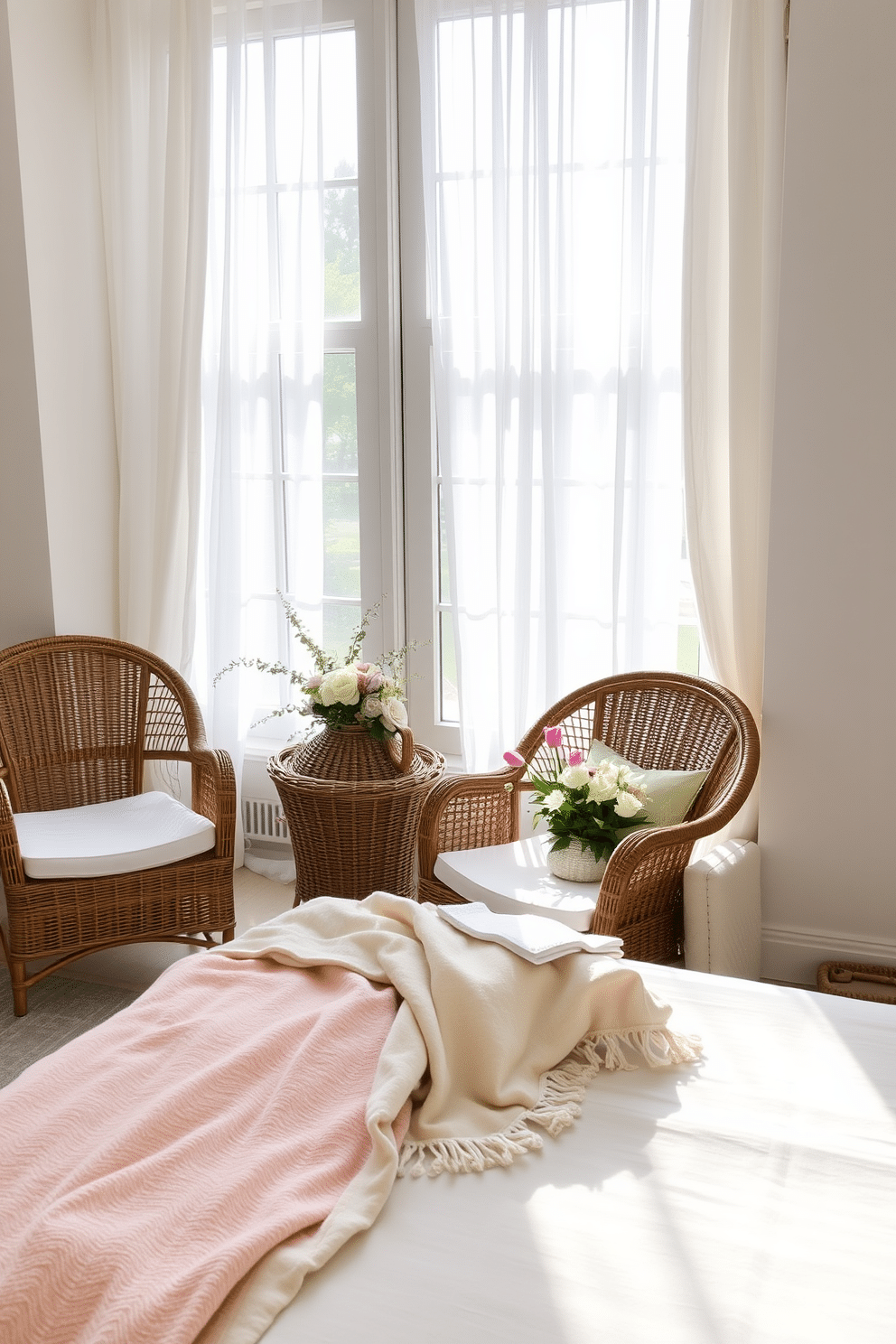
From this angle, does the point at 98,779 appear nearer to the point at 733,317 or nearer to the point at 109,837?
the point at 109,837

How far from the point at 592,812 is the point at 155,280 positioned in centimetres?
233

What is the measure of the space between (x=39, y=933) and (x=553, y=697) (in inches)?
64.1

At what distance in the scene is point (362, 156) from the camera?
3.76 m

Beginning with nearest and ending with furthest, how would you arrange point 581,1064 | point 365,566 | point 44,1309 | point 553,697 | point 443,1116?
point 44,1309 < point 443,1116 < point 581,1064 < point 553,697 < point 365,566

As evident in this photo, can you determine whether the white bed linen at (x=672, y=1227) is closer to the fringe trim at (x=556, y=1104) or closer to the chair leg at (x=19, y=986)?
the fringe trim at (x=556, y=1104)

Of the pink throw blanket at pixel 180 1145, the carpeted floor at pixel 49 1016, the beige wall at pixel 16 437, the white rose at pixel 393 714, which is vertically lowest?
the carpeted floor at pixel 49 1016

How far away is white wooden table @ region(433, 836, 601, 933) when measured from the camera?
2.77 metres

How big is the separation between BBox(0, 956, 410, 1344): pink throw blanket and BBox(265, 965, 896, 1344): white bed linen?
0.40 ft

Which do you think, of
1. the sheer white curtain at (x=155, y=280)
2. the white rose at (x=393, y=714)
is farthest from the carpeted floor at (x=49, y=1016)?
the sheer white curtain at (x=155, y=280)

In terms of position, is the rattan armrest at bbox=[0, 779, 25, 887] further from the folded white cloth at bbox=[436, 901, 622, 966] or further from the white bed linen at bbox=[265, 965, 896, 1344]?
the white bed linen at bbox=[265, 965, 896, 1344]

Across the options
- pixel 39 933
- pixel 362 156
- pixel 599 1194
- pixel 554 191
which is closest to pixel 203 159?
pixel 362 156

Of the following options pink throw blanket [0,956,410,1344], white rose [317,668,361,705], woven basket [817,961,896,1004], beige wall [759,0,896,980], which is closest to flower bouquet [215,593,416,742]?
white rose [317,668,361,705]

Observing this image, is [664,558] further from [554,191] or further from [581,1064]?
[581,1064]

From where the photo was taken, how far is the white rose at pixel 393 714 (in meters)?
3.31
